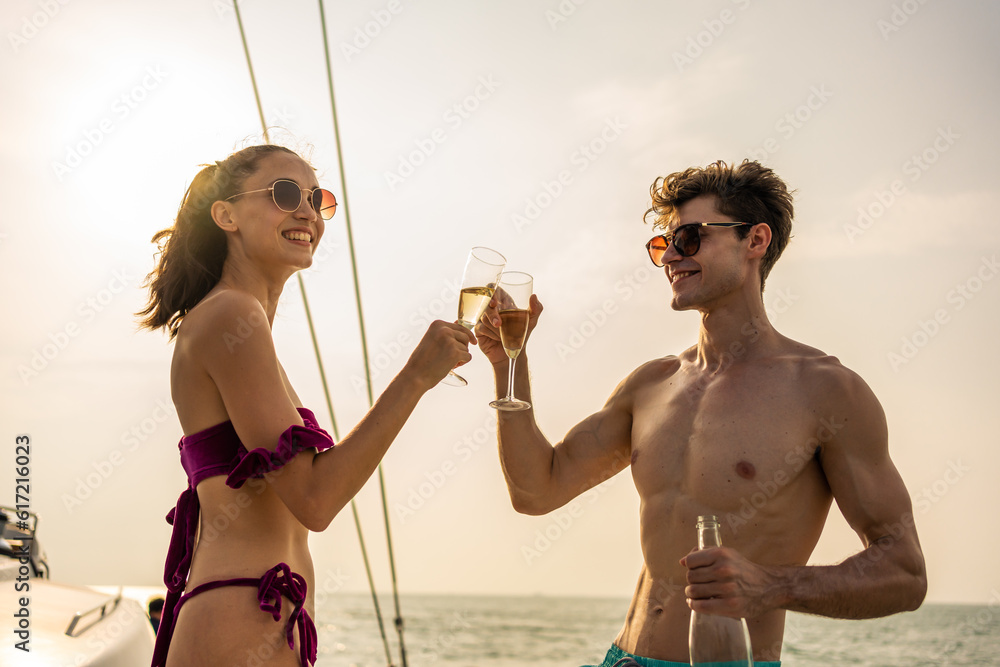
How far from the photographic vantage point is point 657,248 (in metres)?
3.75

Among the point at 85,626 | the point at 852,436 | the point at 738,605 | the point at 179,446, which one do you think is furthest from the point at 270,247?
the point at 85,626

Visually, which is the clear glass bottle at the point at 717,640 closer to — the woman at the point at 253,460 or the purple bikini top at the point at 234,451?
the woman at the point at 253,460

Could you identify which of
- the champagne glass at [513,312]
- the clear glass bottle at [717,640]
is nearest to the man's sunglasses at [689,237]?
the champagne glass at [513,312]

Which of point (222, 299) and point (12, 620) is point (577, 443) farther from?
point (12, 620)

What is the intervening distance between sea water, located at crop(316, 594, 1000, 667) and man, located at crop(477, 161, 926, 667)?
19.7 m

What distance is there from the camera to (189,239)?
254 centimetres

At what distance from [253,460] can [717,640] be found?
1302mm

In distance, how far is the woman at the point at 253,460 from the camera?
6.70 feet

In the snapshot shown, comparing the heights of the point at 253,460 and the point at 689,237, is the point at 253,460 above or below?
below

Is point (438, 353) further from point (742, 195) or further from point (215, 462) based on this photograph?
point (742, 195)

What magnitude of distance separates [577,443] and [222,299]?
1.99m

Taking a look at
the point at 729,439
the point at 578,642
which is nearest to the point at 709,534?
the point at 729,439

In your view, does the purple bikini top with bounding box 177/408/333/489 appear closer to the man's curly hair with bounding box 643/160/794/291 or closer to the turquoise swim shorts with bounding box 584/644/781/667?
the turquoise swim shorts with bounding box 584/644/781/667

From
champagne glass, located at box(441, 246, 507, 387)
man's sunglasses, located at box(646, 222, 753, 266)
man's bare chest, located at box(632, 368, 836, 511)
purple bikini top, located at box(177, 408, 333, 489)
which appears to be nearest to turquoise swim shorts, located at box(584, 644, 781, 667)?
man's bare chest, located at box(632, 368, 836, 511)
